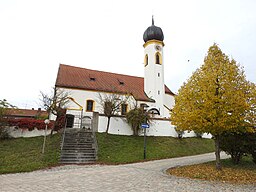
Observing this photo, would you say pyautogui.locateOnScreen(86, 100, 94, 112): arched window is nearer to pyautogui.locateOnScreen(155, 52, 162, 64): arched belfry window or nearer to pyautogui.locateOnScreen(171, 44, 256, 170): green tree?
pyautogui.locateOnScreen(155, 52, 162, 64): arched belfry window

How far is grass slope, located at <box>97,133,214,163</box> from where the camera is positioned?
Result: 14765 mm

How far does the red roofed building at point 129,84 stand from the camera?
85.1 ft

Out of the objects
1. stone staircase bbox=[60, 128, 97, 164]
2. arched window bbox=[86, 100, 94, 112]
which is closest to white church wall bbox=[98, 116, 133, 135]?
stone staircase bbox=[60, 128, 97, 164]

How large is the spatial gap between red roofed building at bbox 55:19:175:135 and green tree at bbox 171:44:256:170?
1463 cm

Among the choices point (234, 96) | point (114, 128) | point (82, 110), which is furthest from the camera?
point (82, 110)

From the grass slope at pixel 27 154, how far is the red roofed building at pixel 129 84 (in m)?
8.32

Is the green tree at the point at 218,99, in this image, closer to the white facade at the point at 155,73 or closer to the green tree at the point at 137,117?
the green tree at the point at 137,117

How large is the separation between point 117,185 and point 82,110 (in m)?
18.3

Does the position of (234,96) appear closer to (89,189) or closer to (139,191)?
(139,191)

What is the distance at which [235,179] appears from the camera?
8836mm

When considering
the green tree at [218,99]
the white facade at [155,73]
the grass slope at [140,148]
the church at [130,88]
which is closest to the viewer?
the green tree at [218,99]

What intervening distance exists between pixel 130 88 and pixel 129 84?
1242mm

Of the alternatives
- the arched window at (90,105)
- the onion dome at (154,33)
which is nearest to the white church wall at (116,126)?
the arched window at (90,105)


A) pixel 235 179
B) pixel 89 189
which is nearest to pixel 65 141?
pixel 89 189
